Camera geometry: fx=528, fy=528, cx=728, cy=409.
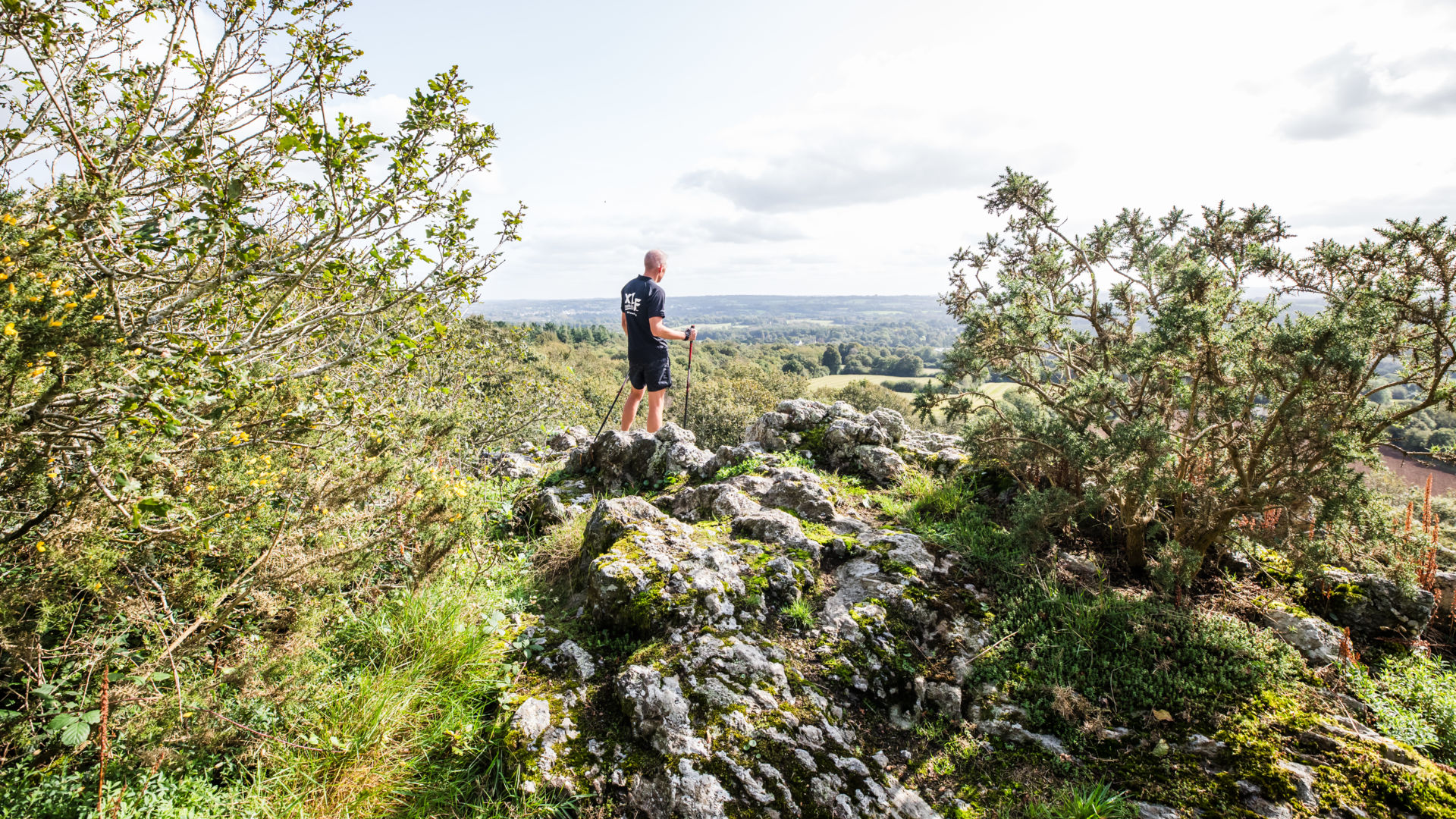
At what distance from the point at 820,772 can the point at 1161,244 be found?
663 cm

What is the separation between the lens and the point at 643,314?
7.64 m

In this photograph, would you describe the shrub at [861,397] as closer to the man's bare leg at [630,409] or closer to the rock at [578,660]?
the man's bare leg at [630,409]

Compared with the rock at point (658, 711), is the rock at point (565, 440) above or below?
above

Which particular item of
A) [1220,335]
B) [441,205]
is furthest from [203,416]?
[1220,335]

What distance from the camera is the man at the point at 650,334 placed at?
7.59 meters

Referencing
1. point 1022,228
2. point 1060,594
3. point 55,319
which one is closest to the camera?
point 55,319

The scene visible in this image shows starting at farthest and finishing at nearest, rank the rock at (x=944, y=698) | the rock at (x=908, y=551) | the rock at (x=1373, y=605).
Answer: the rock at (x=908, y=551)
the rock at (x=1373, y=605)
the rock at (x=944, y=698)

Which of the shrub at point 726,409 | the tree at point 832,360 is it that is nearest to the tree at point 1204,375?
the shrub at point 726,409

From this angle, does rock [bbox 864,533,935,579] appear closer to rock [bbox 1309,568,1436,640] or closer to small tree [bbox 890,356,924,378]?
rock [bbox 1309,568,1436,640]

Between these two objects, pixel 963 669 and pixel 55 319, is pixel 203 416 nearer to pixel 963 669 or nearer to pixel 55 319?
pixel 55 319

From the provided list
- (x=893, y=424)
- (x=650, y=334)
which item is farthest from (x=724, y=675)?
(x=893, y=424)

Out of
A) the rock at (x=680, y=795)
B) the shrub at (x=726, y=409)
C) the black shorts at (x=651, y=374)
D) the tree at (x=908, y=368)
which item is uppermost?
the black shorts at (x=651, y=374)

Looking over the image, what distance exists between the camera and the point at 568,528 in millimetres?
5848

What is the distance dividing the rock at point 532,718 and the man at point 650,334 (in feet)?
15.9
